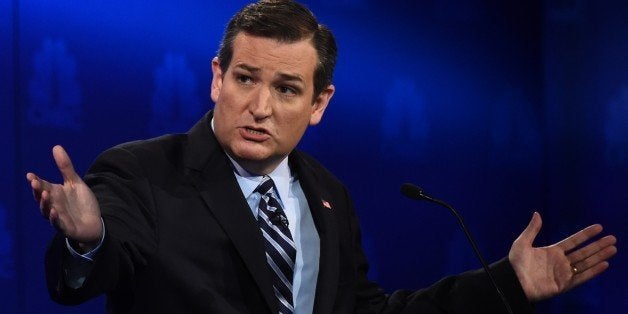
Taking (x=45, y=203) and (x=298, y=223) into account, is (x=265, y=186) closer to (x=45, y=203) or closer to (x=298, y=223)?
(x=298, y=223)

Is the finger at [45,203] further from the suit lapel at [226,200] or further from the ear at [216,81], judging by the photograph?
the ear at [216,81]

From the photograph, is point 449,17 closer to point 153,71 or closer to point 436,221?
point 436,221

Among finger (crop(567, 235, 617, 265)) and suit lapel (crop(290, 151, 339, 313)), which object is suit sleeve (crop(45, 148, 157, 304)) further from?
finger (crop(567, 235, 617, 265))

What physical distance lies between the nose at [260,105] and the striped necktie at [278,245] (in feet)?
0.51

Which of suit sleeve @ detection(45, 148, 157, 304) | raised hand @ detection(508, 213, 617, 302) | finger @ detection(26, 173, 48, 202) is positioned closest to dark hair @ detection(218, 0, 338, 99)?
suit sleeve @ detection(45, 148, 157, 304)

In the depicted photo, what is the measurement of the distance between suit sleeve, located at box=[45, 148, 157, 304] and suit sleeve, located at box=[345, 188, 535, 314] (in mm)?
583

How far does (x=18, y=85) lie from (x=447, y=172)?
1.78 metres

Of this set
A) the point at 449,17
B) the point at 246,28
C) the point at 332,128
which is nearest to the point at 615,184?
the point at 449,17

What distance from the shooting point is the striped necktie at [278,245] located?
1969 millimetres

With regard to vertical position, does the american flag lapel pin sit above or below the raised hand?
above

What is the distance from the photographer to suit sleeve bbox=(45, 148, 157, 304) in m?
1.63

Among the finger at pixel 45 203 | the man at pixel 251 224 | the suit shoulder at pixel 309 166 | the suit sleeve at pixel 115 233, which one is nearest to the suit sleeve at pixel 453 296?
the man at pixel 251 224

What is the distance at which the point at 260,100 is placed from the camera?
6.62ft

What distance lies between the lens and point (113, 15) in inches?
112
